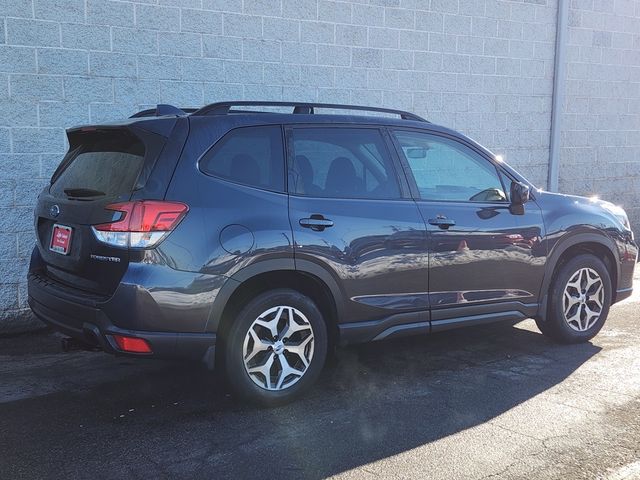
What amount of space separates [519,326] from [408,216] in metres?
2.27

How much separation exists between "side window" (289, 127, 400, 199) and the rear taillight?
2.70 ft

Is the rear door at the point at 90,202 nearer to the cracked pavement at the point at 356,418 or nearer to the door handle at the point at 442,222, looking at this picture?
the cracked pavement at the point at 356,418

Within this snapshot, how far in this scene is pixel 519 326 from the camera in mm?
6375

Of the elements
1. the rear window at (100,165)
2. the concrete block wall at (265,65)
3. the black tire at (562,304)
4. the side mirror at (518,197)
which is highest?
the concrete block wall at (265,65)

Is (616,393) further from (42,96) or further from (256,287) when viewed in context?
(42,96)

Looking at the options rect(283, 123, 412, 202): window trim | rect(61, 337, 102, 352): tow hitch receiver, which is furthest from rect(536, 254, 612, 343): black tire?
rect(61, 337, 102, 352): tow hitch receiver

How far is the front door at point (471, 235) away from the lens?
4.88 metres

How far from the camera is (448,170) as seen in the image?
511 centimetres

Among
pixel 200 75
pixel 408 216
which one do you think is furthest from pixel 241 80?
pixel 408 216

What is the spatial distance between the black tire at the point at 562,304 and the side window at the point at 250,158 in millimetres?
2566

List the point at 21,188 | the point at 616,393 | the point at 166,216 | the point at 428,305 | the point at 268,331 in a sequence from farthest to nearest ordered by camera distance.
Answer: the point at 21,188 → the point at 428,305 → the point at 616,393 → the point at 268,331 → the point at 166,216

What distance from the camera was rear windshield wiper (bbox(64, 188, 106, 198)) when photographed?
416cm

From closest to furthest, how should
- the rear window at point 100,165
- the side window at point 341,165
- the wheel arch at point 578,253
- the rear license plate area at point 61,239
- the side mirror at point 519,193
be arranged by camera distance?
the rear window at point 100,165 < the rear license plate area at point 61,239 < the side window at point 341,165 < the side mirror at point 519,193 < the wheel arch at point 578,253

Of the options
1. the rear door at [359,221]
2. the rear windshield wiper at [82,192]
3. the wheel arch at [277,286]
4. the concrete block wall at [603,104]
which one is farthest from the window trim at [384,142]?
the concrete block wall at [603,104]
